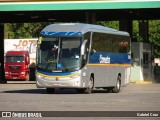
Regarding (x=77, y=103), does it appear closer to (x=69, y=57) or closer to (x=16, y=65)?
(x=69, y=57)

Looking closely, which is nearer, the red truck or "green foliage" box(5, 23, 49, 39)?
the red truck

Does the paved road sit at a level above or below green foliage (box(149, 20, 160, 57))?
below

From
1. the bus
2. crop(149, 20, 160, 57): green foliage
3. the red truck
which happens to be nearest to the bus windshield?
the bus

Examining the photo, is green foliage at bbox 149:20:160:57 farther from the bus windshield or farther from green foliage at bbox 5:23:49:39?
the bus windshield

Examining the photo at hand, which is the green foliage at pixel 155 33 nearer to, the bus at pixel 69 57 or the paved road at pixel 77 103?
the bus at pixel 69 57

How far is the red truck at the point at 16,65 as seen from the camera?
60062mm

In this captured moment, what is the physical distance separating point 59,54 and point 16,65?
2935cm

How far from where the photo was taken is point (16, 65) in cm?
6034

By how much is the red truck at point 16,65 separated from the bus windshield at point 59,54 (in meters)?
28.5

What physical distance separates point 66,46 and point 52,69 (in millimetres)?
1182

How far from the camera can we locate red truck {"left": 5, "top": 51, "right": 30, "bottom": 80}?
197 ft

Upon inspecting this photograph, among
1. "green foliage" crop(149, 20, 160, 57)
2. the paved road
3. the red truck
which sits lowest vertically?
the paved road

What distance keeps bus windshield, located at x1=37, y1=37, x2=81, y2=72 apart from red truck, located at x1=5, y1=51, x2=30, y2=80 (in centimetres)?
2849

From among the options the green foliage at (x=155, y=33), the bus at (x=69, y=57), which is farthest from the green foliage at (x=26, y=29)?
the bus at (x=69, y=57)
